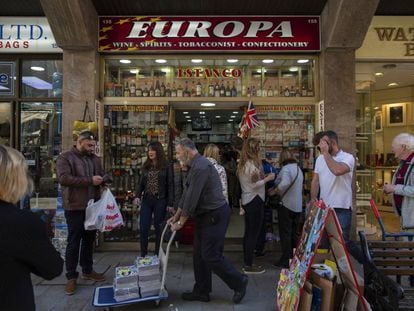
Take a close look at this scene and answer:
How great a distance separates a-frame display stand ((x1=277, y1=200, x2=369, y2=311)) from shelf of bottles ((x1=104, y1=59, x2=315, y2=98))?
4.10m

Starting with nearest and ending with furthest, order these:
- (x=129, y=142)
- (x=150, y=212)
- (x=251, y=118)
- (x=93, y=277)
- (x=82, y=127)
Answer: (x=93, y=277) → (x=150, y=212) → (x=82, y=127) → (x=251, y=118) → (x=129, y=142)

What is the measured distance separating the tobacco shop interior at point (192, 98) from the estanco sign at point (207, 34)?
31 cm

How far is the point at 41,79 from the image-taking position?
7832mm

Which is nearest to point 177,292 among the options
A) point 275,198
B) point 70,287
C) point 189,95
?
point 70,287

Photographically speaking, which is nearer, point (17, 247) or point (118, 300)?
point (17, 247)

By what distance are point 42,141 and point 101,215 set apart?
3.27m

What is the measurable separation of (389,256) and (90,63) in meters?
5.28

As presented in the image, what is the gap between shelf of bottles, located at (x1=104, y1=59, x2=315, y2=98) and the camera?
7668 mm

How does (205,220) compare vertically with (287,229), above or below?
above

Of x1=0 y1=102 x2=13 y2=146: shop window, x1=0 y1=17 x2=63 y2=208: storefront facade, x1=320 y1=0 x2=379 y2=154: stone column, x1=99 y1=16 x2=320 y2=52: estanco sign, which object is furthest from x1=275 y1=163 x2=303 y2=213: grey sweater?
x1=0 y1=102 x2=13 y2=146: shop window

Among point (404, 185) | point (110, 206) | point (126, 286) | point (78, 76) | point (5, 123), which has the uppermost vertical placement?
point (78, 76)

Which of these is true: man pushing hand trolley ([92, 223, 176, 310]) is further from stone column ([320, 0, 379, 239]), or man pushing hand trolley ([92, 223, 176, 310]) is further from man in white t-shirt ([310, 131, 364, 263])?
stone column ([320, 0, 379, 239])

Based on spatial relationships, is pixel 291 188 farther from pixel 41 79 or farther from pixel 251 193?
pixel 41 79

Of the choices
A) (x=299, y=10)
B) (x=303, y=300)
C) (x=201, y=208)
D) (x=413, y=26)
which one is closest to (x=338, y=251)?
(x=303, y=300)
